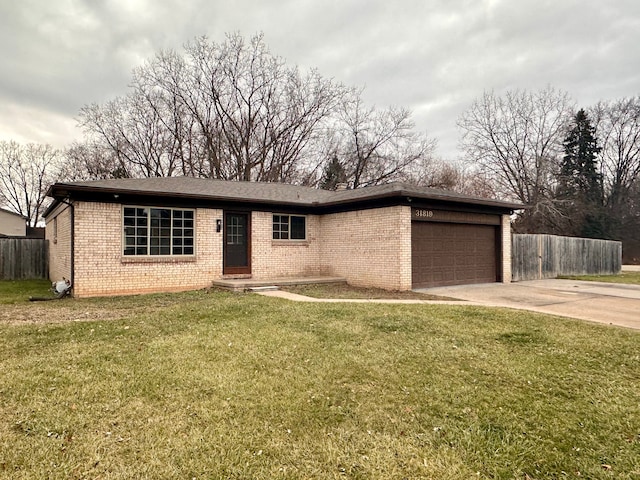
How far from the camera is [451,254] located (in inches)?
500

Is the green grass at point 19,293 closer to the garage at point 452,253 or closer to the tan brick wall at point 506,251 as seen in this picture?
the garage at point 452,253

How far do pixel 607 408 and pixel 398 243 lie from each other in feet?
25.5

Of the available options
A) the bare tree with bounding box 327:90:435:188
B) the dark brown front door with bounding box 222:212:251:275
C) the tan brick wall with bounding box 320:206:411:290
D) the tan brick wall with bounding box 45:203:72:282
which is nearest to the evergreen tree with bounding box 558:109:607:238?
the bare tree with bounding box 327:90:435:188

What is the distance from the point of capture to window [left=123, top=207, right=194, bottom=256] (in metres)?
10.5

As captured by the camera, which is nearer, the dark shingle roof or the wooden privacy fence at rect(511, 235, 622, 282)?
the dark shingle roof

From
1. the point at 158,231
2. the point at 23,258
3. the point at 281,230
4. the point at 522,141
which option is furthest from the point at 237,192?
the point at 522,141

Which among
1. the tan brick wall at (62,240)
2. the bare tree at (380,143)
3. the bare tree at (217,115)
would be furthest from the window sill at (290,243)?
the bare tree at (380,143)

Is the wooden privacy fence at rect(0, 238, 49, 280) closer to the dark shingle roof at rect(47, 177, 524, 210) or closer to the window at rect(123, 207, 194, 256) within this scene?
the dark shingle roof at rect(47, 177, 524, 210)

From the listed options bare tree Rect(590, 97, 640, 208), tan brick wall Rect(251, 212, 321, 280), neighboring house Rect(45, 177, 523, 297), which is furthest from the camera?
bare tree Rect(590, 97, 640, 208)

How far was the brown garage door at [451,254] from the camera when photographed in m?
11.8

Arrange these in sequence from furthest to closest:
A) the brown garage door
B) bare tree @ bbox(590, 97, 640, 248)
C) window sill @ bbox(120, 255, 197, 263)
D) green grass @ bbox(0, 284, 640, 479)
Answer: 1. bare tree @ bbox(590, 97, 640, 248)
2. the brown garage door
3. window sill @ bbox(120, 255, 197, 263)
4. green grass @ bbox(0, 284, 640, 479)

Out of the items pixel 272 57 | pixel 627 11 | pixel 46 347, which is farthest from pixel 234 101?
pixel 46 347

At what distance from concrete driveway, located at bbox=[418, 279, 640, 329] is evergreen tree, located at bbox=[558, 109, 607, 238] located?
74.6 feet

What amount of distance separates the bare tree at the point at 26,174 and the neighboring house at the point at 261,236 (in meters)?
26.1
